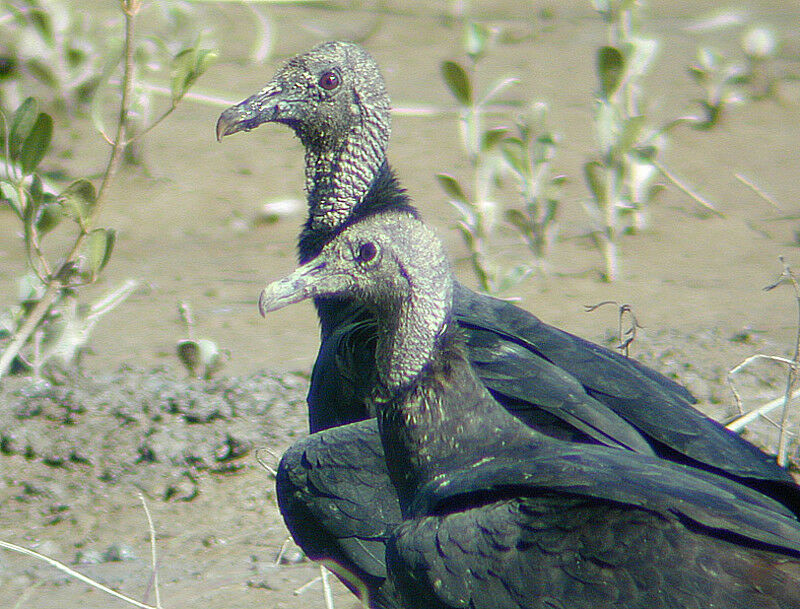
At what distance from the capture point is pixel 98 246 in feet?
11.0

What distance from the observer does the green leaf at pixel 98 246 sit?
335 cm

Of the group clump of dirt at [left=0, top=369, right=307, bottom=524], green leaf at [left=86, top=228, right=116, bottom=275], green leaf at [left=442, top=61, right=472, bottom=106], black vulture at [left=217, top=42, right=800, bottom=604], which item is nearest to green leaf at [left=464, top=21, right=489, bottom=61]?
green leaf at [left=442, top=61, right=472, bottom=106]

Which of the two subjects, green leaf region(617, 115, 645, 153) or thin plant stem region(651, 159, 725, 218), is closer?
green leaf region(617, 115, 645, 153)

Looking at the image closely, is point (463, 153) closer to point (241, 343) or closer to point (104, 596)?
point (241, 343)

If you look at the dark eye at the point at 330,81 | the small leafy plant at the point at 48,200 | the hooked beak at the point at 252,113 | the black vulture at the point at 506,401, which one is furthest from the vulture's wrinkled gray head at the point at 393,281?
the dark eye at the point at 330,81

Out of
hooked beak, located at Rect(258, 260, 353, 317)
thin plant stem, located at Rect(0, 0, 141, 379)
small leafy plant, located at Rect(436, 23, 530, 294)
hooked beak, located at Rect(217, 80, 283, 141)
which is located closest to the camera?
hooked beak, located at Rect(258, 260, 353, 317)

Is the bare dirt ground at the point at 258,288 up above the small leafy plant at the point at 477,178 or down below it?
below

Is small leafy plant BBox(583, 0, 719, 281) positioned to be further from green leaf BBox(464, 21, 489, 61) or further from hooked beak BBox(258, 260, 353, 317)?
hooked beak BBox(258, 260, 353, 317)

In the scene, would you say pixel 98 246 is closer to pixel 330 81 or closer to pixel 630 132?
pixel 330 81

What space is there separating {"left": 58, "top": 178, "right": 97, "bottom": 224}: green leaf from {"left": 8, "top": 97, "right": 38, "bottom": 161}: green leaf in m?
→ 0.20

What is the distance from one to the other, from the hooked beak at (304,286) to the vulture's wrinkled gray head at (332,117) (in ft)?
3.48

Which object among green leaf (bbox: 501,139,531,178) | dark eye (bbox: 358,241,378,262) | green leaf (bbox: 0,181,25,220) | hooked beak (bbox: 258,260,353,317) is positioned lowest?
green leaf (bbox: 501,139,531,178)

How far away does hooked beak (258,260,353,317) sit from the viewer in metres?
2.35

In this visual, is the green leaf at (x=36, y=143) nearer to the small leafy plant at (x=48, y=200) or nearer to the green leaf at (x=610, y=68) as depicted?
the small leafy plant at (x=48, y=200)
